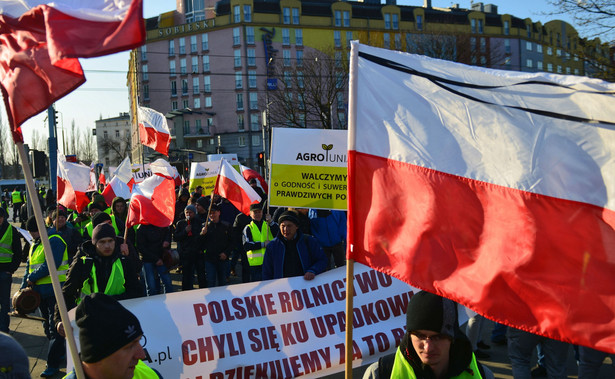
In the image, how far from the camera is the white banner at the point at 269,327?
5.46 meters

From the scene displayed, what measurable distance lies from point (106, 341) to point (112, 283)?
3.47m

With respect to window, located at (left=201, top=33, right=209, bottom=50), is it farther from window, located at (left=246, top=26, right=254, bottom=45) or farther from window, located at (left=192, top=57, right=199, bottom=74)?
window, located at (left=246, top=26, right=254, bottom=45)

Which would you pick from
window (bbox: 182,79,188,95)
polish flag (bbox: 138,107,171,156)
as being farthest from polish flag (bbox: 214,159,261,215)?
window (bbox: 182,79,188,95)

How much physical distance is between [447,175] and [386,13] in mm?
75352

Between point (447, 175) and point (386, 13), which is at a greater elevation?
point (386, 13)

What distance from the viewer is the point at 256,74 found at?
6762 centimetres

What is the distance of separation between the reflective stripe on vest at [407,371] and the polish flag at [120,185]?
559 inches

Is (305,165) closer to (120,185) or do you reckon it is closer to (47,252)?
(47,252)

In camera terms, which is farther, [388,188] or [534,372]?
[534,372]

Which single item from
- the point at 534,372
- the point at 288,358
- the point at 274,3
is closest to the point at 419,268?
the point at 288,358

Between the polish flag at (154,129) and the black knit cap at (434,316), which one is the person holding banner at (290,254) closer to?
the black knit cap at (434,316)

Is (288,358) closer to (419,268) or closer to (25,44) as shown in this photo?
(419,268)

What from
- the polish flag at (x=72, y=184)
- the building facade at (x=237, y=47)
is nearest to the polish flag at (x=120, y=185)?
the polish flag at (x=72, y=184)

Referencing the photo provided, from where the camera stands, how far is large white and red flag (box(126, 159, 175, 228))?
9297 millimetres
